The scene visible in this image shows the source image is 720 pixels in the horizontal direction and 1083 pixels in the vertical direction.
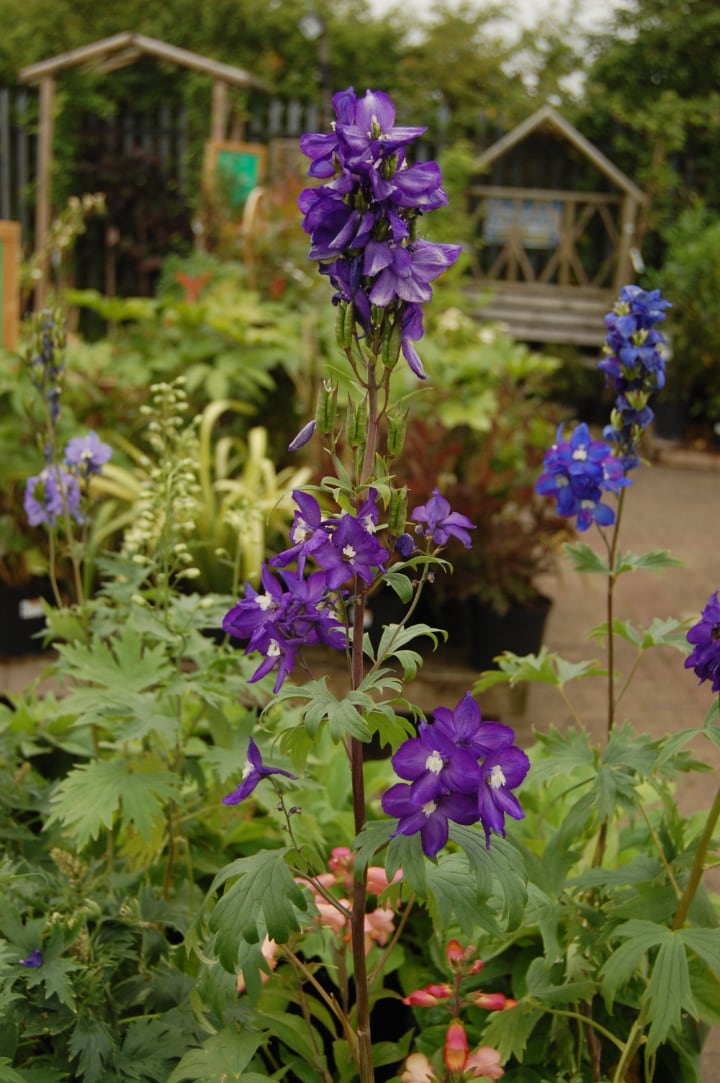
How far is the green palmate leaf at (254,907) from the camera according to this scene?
1607 mm

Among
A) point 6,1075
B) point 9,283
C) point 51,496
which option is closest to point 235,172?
point 9,283

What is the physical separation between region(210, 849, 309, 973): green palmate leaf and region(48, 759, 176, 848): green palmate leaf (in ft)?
1.76

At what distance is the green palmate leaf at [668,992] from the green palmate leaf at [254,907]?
0.55 metres

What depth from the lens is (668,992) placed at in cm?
178

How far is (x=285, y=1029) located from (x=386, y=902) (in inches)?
21.5

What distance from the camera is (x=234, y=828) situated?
2.64 metres

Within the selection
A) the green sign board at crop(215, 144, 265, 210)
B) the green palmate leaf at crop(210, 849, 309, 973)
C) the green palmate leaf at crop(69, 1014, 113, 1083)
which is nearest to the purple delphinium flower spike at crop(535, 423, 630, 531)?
the green palmate leaf at crop(210, 849, 309, 973)

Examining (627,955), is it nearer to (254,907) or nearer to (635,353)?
(254,907)

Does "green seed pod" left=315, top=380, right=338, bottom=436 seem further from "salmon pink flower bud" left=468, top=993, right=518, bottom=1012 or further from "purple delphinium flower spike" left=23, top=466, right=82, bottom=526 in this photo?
"purple delphinium flower spike" left=23, top=466, right=82, bottom=526

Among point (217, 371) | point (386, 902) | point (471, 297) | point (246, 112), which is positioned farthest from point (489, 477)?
point (246, 112)

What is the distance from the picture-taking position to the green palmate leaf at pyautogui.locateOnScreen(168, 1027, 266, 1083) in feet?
5.84

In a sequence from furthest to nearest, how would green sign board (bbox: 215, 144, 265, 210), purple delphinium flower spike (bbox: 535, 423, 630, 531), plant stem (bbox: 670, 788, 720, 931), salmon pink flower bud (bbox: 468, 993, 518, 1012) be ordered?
green sign board (bbox: 215, 144, 265, 210), purple delphinium flower spike (bbox: 535, 423, 630, 531), salmon pink flower bud (bbox: 468, 993, 518, 1012), plant stem (bbox: 670, 788, 720, 931)

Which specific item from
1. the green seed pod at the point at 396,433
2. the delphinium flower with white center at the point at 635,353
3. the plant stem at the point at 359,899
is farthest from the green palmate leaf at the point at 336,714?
the delphinium flower with white center at the point at 635,353

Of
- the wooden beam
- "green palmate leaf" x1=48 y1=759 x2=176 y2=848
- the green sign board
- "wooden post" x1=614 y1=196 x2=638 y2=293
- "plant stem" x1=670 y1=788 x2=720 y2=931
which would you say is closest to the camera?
"plant stem" x1=670 y1=788 x2=720 y2=931
